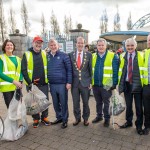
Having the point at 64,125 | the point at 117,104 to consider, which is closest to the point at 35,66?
the point at 64,125

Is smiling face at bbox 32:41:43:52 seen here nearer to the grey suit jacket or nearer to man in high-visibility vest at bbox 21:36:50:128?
man in high-visibility vest at bbox 21:36:50:128

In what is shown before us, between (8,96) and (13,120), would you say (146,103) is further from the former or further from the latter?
(8,96)

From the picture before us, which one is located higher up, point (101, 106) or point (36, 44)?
point (36, 44)

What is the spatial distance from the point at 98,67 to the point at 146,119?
145cm

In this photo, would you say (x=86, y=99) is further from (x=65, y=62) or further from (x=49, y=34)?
(x=49, y=34)

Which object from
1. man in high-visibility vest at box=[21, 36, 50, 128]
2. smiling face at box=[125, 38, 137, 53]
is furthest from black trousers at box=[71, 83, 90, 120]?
smiling face at box=[125, 38, 137, 53]

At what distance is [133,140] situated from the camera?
3.82 meters

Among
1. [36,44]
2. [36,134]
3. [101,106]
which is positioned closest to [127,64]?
[101,106]

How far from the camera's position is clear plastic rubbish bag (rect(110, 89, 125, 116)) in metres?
4.29

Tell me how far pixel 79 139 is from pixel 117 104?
1.09 meters

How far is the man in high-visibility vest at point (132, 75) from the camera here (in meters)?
3.92

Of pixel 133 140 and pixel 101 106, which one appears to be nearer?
pixel 133 140

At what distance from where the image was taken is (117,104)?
430cm

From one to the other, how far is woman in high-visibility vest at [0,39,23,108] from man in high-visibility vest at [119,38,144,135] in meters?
2.11
